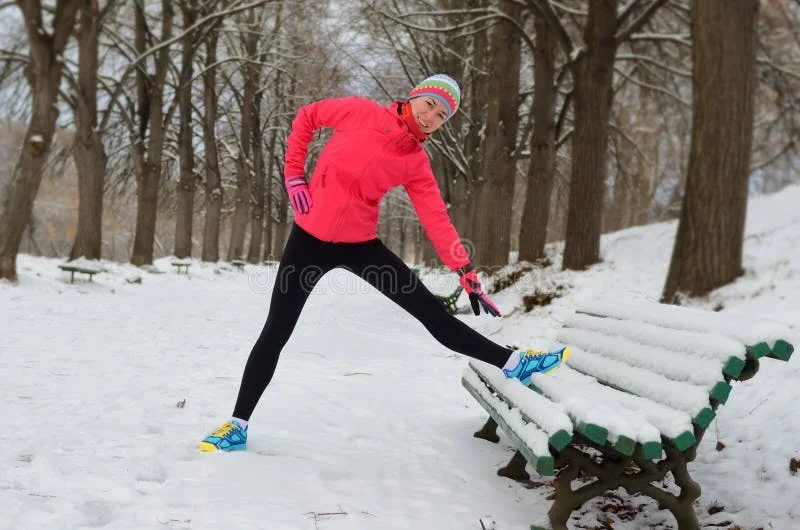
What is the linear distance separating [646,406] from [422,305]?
1.11 meters

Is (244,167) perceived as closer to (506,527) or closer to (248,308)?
(248,308)

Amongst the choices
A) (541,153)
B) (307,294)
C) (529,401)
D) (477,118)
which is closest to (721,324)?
(529,401)

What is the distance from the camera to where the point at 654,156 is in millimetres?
22344

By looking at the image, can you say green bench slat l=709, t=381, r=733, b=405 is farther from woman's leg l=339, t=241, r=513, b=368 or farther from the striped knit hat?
the striped knit hat

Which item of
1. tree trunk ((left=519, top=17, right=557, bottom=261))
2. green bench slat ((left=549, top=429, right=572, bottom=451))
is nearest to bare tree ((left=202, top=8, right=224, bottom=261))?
tree trunk ((left=519, top=17, right=557, bottom=261))

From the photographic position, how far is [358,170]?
2824 mm

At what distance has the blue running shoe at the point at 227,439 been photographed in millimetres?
2812

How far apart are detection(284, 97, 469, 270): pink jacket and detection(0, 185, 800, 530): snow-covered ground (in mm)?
1123

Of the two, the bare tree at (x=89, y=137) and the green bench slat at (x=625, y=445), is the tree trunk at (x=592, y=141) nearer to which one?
the green bench slat at (x=625, y=445)

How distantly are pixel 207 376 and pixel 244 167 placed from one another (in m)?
19.2

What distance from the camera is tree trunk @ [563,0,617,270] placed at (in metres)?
8.41

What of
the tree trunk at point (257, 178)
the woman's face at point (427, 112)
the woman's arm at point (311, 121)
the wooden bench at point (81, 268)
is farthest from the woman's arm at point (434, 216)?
the tree trunk at point (257, 178)

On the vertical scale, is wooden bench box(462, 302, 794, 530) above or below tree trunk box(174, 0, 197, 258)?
below

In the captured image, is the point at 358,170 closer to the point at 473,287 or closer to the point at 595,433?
the point at 473,287
